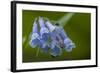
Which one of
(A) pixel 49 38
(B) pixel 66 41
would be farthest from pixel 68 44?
(A) pixel 49 38

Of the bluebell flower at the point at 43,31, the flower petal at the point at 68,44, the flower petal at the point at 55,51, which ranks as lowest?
the flower petal at the point at 55,51

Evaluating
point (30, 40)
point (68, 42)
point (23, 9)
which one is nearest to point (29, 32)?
point (30, 40)

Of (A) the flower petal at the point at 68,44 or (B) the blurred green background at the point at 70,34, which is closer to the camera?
(B) the blurred green background at the point at 70,34

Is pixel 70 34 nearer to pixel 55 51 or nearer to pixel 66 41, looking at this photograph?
pixel 66 41

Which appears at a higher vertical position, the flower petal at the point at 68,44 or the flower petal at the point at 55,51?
the flower petal at the point at 68,44

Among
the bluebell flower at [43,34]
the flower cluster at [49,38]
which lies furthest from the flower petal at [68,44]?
the bluebell flower at [43,34]

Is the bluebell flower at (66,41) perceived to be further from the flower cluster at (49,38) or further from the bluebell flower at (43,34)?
the bluebell flower at (43,34)
